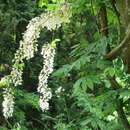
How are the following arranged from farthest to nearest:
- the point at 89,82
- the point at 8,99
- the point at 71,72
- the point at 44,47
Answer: the point at 71,72
the point at 8,99
the point at 44,47
the point at 89,82

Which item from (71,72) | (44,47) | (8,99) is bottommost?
(71,72)

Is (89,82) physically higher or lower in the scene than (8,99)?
higher

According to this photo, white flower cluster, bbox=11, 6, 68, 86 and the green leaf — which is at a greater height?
white flower cluster, bbox=11, 6, 68, 86

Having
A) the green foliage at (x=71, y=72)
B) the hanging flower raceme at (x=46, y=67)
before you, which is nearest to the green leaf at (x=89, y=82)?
the green foliage at (x=71, y=72)

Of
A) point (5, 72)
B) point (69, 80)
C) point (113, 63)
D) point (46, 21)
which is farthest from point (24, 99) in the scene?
point (113, 63)

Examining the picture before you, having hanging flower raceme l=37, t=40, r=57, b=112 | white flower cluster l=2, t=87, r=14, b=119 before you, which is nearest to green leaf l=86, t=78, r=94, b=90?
hanging flower raceme l=37, t=40, r=57, b=112

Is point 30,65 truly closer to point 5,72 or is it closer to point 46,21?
point 5,72

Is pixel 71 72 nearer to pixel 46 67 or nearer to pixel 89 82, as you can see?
pixel 46 67

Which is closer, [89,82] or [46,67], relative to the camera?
[89,82]

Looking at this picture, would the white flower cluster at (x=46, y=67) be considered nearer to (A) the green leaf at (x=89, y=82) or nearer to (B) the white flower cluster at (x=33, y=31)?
(B) the white flower cluster at (x=33, y=31)

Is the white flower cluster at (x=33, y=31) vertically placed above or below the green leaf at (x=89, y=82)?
above

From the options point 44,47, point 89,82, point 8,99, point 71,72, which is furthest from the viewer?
point 71,72

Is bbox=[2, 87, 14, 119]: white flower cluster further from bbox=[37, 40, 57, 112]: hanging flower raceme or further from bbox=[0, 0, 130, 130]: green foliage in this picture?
bbox=[37, 40, 57, 112]: hanging flower raceme

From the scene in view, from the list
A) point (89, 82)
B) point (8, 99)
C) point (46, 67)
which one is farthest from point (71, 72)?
point (89, 82)
